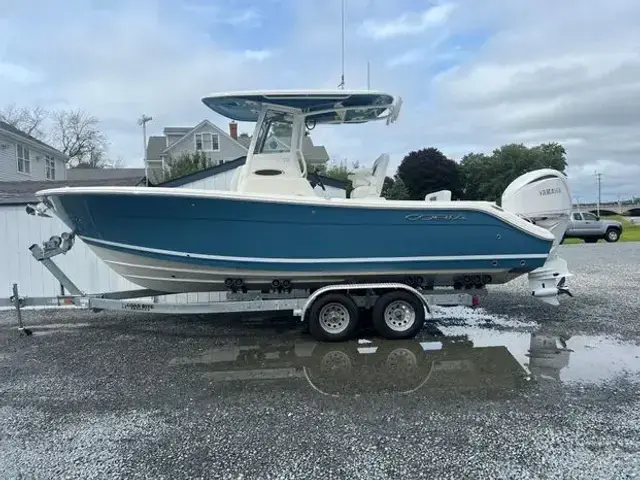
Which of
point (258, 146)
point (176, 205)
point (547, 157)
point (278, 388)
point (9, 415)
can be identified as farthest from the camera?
point (547, 157)

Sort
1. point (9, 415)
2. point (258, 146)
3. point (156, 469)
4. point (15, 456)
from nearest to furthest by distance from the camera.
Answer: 1. point (156, 469)
2. point (15, 456)
3. point (9, 415)
4. point (258, 146)

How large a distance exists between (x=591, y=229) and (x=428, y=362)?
2304 cm

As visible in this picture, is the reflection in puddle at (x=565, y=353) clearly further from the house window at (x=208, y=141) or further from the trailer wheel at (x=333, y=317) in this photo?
the house window at (x=208, y=141)

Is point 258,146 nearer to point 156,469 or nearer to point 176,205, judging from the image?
point 176,205

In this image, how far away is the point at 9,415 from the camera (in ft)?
13.7

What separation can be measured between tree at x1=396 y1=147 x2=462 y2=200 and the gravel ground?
40119mm

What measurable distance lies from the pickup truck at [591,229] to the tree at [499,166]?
32507mm

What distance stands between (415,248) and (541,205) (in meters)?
1.91

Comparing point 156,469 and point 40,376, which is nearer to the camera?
point 156,469

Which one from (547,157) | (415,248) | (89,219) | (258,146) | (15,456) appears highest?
(547,157)

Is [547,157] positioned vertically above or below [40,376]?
above

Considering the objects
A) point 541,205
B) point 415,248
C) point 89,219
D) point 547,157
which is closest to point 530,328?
point 541,205

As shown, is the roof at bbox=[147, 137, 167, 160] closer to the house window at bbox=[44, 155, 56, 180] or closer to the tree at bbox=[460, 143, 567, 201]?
the house window at bbox=[44, 155, 56, 180]

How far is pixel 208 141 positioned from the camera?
→ 4097 cm
